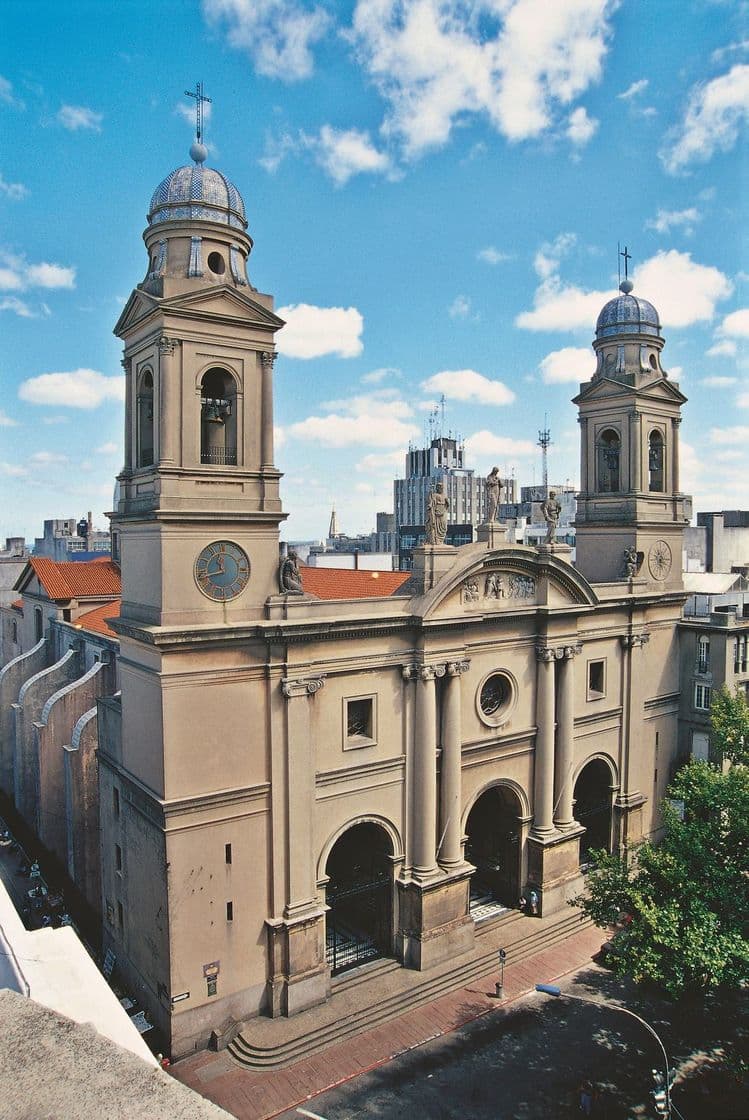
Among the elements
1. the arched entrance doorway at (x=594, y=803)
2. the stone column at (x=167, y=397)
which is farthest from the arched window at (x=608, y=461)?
the stone column at (x=167, y=397)

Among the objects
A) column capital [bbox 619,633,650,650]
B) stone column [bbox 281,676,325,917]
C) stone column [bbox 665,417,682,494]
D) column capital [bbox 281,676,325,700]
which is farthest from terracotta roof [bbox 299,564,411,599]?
stone column [bbox 665,417,682,494]

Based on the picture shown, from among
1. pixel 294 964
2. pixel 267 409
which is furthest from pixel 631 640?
pixel 267 409

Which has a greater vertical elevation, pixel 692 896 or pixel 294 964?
pixel 692 896

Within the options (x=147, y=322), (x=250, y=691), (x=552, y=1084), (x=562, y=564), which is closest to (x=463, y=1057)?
(x=552, y=1084)

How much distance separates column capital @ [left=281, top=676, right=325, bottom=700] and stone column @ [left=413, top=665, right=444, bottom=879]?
5016 mm

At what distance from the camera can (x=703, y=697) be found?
1698 inches

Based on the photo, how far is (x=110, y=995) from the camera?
303 inches

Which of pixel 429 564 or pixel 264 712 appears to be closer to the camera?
pixel 264 712

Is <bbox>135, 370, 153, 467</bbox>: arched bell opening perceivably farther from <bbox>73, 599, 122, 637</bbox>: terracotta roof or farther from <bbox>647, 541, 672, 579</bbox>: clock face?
<bbox>647, 541, 672, 579</bbox>: clock face

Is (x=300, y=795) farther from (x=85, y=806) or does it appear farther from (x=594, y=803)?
(x=594, y=803)

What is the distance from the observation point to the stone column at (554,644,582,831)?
3744 cm

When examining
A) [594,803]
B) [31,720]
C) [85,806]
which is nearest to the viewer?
[85,806]

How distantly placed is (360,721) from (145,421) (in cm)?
1492

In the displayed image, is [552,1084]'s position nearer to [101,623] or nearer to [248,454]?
[248,454]
